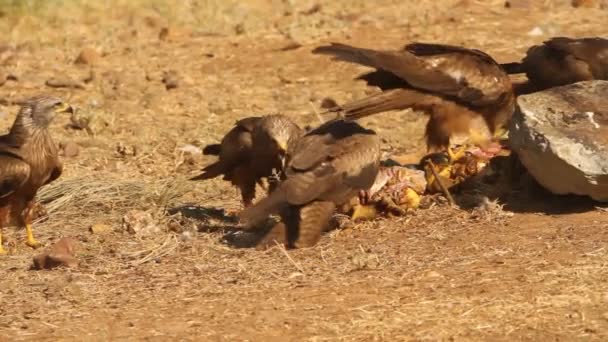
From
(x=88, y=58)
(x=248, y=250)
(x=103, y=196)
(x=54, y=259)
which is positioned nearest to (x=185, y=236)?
(x=248, y=250)

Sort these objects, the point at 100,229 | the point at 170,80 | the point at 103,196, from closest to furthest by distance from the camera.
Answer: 1. the point at 100,229
2. the point at 103,196
3. the point at 170,80

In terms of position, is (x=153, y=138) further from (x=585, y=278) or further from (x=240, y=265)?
(x=585, y=278)

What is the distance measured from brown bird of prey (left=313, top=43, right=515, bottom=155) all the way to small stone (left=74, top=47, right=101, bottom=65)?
6017mm

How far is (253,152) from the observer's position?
406 inches

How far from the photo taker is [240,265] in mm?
8203

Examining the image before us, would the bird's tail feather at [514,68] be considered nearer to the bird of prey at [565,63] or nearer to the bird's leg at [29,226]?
the bird of prey at [565,63]

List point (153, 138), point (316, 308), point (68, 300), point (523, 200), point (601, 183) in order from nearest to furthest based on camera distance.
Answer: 1. point (316, 308)
2. point (68, 300)
3. point (601, 183)
4. point (523, 200)
5. point (153, 138)

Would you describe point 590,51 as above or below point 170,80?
above

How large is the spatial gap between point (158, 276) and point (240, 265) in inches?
20.5

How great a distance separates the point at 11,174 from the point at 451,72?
3.55 metres

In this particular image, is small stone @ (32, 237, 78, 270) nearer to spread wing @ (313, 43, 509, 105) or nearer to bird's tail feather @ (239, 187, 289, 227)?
bird's tail feather @ (239, 187, 289, 227)

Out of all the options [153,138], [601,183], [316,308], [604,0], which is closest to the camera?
[316,308]

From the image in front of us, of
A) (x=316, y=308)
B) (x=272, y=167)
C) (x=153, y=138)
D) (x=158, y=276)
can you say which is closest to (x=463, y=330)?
(x=316, y=308)

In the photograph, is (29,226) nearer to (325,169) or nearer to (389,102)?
(325,169)
